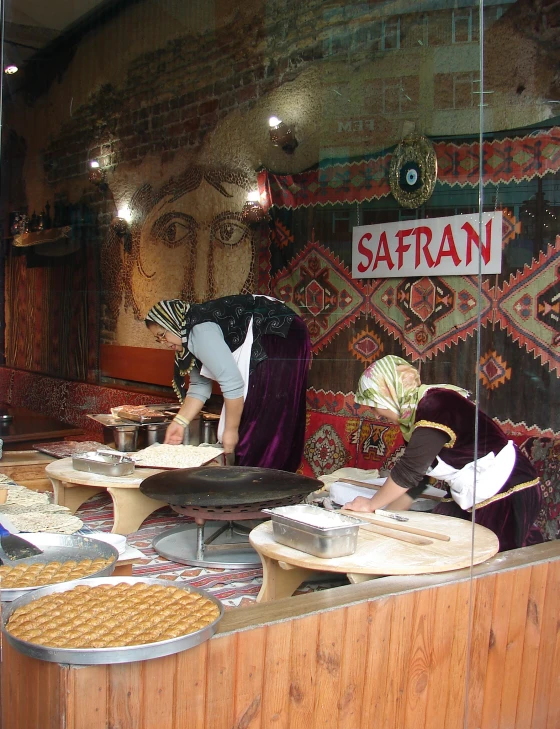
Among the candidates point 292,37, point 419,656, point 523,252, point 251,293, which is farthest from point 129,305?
point 419,656

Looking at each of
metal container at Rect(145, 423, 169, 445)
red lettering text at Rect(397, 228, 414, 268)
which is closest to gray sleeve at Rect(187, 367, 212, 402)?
metal container at Rect(145, 423, 169, 445)

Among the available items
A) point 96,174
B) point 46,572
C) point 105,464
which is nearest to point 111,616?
point 46,572

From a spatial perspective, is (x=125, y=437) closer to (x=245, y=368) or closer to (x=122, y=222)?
(x=245, y=368)

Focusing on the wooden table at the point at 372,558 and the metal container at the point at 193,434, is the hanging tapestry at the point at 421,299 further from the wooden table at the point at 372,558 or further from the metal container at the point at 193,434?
the wooden table at the point at 372,558

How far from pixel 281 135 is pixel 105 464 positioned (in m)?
2.17

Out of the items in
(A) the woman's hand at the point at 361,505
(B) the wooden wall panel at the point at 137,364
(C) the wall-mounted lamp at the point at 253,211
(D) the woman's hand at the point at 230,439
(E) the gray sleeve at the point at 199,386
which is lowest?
(A) the woman's hand at the point at 361,505

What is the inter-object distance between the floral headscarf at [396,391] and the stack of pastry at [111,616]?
1.20 meters

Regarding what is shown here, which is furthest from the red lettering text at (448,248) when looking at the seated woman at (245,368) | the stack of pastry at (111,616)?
the stack of pastry at (111,616)

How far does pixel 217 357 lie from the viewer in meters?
4.02

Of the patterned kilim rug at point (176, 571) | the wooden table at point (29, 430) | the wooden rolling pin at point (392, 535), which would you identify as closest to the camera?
the wooden rolling pin at point (392, 535)

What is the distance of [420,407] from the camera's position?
8.83 ft

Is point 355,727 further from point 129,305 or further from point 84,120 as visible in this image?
point 84,120

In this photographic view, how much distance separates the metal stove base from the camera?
2904 mm

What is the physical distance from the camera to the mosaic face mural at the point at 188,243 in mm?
4121
